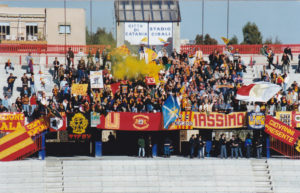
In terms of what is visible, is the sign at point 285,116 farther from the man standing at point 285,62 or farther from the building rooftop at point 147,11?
the building rooftop at point 147,11

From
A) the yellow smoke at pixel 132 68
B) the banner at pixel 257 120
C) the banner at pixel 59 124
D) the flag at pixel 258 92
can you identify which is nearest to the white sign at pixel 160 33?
the yellow smoke at pixel 132 68

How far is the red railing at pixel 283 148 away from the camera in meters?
40.0

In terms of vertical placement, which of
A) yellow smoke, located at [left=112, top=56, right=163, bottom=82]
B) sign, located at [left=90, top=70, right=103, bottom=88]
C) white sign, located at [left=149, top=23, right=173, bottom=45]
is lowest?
sign, located at [left=90, top=70, right=103, bottom=88]

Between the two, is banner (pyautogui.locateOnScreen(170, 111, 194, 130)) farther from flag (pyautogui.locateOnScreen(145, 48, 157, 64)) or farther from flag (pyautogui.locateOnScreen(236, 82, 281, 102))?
flag (pyautogui.locateOnScreen(145, 48, 157, 64))

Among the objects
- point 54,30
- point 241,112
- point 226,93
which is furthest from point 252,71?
point 54,30

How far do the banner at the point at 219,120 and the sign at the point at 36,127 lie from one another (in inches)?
297

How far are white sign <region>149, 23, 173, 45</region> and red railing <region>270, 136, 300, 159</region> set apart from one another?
1644 cm

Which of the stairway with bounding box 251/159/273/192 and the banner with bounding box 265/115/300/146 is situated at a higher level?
the banner with bounding box 265/115/300/146

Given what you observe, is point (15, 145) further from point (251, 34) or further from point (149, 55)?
point (251, 34)

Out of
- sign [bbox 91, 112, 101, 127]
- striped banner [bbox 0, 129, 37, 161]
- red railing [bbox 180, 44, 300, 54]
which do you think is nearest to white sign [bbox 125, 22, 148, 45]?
red railing [bbox 180, 44, 300, 54]

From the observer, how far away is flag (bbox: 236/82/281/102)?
40.3 meters

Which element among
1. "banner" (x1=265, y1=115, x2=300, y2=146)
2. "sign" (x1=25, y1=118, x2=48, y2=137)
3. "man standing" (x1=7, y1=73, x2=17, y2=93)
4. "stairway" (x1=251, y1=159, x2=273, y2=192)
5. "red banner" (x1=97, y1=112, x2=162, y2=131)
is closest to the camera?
"stairway" (x1=251, y1=159, x2=273, y2=192)

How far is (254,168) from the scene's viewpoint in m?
38.4

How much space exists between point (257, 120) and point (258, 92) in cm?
191
